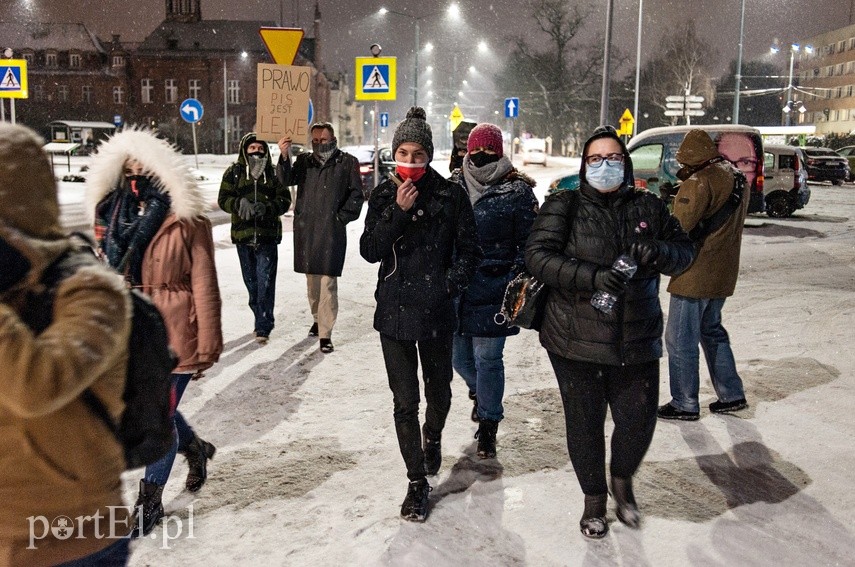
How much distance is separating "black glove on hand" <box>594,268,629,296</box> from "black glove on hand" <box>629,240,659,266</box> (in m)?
0.12

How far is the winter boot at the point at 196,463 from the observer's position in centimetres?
444

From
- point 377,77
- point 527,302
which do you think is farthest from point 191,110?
point 527,302

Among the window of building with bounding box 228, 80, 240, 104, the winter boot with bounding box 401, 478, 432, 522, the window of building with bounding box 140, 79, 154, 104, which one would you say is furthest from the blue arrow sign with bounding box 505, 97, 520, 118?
the window of building with bounding box 140, 79, 154, 104

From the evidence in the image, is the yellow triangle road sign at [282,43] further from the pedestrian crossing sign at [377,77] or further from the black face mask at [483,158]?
the pedestrian crossing sign at [377,77]

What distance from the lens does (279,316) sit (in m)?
8.87

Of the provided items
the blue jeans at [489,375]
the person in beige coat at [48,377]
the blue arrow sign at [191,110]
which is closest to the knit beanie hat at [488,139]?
the blue jeans at [489,375]

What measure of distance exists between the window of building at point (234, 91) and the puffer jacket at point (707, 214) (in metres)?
79.1

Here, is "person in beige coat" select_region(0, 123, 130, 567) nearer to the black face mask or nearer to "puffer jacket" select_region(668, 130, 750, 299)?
the black face mask

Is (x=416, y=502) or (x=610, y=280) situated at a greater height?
(x=610, y=280)

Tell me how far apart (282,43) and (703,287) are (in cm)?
620

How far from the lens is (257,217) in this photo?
25.3 feet

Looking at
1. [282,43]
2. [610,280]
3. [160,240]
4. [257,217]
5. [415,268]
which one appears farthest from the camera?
[282,43]

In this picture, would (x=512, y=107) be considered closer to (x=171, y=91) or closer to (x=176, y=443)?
(x=176, y=443)

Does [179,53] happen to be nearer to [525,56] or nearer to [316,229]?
[525,56]
